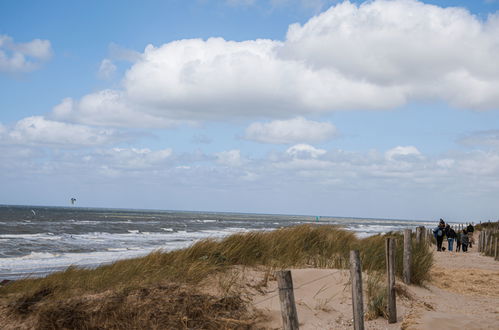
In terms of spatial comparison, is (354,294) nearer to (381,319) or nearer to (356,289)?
(356,289)

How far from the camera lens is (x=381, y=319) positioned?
28.3ft

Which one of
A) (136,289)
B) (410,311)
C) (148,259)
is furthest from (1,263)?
(410,311)

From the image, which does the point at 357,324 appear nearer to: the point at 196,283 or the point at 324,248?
the point at 196,283

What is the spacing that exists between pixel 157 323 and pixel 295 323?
10.2ft

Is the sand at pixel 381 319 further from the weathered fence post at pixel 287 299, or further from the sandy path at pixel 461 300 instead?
the weathered fence post at pixel 287 299

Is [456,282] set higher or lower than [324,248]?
lower

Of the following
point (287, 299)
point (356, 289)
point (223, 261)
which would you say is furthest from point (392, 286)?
point (223, 261)

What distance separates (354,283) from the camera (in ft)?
23.7

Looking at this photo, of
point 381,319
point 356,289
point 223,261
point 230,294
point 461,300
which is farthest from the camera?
point 461,300

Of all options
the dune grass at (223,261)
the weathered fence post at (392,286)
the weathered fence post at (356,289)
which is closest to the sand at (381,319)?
the weathered fence post at (392,286)

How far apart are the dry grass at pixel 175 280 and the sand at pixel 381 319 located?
0.60 m

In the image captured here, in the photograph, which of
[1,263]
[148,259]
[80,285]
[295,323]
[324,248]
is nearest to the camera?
[295,323]

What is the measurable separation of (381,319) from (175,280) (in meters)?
3.85

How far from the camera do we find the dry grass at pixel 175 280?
8141mm
